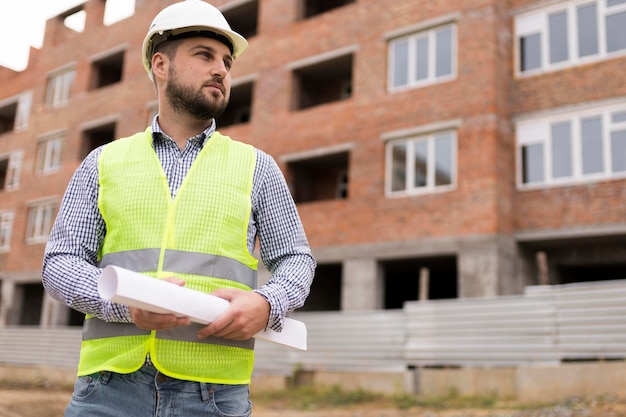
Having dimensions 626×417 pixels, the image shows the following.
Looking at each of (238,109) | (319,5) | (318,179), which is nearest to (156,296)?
(318,179)

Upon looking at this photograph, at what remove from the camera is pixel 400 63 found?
18.5m

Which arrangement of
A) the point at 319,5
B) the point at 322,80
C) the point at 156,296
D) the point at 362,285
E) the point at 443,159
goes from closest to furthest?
the point at 156,296 < the point at 443,159 < the point at 362,285 < the point at 322,80 < the point at 319,5

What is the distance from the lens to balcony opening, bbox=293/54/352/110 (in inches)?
817

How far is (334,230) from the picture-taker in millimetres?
18516

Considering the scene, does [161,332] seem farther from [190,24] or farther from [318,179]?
[318,179]

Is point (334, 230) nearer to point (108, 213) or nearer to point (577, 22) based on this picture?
point (577, 22)

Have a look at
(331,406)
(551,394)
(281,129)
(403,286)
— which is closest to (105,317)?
(551,394)

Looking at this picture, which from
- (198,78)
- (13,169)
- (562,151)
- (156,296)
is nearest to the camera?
(156,296)

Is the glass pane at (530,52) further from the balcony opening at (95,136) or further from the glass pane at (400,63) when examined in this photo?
the balcony opening at (95,136)

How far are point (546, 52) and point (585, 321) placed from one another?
7859 mm

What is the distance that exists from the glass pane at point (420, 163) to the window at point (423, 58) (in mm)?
1692

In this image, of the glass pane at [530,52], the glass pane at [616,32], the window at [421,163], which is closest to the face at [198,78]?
the window at [421,163]

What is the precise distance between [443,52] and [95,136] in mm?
16424

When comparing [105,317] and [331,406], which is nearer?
[105,317]
